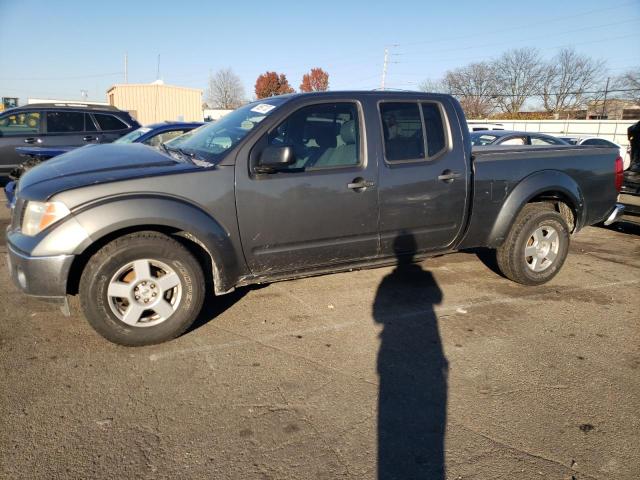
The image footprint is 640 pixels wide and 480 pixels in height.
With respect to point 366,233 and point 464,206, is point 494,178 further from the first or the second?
point 366,233

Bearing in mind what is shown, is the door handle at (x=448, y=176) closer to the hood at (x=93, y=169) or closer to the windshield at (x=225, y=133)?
the windshield at (x=225, y=133)

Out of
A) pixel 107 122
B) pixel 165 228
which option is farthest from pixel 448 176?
pixel 107 122

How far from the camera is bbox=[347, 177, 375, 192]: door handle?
3.78 metres

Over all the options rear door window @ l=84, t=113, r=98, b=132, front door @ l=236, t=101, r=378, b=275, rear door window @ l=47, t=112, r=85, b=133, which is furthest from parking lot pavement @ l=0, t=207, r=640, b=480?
rear door window @ l=47, t=112, r=85, b=133

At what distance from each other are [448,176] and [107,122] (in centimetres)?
842

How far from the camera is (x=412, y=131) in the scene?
418 centimetres

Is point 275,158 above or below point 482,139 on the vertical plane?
below

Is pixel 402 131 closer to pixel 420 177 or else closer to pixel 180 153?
pixel 420 177

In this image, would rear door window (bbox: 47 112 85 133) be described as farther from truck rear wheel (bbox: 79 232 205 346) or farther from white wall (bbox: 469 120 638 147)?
white wall (bbox: 469 120 638 147)

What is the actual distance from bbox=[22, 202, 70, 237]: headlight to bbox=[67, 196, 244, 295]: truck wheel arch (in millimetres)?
117

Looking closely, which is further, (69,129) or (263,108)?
(69,129)

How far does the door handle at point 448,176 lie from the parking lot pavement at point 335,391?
1139 mm

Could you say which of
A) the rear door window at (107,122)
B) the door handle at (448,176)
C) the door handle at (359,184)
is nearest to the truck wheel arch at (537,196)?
the door handle at (448,176)

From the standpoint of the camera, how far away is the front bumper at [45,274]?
302cm
